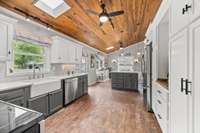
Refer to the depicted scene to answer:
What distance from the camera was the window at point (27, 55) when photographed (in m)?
3.81

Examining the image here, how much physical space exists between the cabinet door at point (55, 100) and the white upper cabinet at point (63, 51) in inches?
44.2

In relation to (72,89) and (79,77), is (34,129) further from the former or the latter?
(79,77)

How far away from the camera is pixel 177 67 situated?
6.08 feet

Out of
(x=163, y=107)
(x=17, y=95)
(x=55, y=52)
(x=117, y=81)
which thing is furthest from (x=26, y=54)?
(x=117, y=81)

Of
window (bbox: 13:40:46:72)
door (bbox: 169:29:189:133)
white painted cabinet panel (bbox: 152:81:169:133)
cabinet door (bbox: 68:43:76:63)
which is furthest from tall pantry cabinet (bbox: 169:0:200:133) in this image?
cabinet door (bbox: 68:43:76:63)

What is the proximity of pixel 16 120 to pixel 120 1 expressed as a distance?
3.22 m

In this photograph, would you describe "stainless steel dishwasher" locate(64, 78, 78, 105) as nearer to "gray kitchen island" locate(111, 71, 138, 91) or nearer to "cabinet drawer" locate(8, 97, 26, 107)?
"cabinet drawer" locate(8, 97, 26, 107)

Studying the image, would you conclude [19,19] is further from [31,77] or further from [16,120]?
[16,120]

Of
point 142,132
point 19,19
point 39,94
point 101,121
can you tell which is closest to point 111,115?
point 101,121

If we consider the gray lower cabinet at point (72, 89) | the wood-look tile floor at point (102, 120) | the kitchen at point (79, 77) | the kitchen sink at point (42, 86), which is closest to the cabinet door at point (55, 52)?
the kitchen at point (79, 77)

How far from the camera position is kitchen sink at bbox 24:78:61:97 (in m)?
3.25

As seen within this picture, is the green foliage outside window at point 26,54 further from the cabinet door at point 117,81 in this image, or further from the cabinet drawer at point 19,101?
the cabinet door at point 117,81

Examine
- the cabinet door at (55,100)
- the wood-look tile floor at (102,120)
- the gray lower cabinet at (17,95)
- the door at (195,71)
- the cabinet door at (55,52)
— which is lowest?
the wood-look tile floor at (102,120)

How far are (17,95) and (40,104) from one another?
2.57ft
